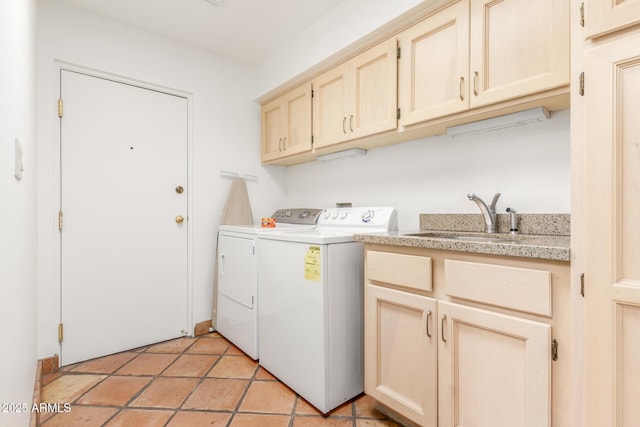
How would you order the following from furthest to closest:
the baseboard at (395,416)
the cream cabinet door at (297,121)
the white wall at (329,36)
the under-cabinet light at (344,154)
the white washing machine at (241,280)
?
the cream cabinet door at (297,121) → the under-cabinet light at (344,154) → the white washing machine at (241,280) → the white wall at (329,36) → the baseboard at (395,416)

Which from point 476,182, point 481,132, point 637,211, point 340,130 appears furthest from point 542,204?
point 340,130

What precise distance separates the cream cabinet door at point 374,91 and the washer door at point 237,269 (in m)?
1.10

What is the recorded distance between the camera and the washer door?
2117mm

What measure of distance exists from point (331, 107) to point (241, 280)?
1.42 metres

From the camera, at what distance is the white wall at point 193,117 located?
2.01 meters

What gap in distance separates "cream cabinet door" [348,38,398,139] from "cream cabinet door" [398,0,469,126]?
54 millimetres

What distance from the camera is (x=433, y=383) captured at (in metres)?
1.27

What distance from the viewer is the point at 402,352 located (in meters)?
1.40

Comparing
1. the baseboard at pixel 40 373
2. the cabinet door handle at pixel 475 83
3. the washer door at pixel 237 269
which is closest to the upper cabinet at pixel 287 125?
the washer door at pixel 237 269

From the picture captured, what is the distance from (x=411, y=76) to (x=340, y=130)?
0.60 metres

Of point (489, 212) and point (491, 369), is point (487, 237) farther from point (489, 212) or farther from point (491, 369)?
point (491, 369)

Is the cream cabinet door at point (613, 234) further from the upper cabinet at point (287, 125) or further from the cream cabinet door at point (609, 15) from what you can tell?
the upper cabinet at point (287, 125)

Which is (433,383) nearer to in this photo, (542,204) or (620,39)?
(542,204)

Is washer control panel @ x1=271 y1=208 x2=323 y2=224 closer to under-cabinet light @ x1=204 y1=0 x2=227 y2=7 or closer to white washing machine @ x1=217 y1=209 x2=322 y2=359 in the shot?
white washing machine @ x1=217 y1=209 x2=322 y2=359
